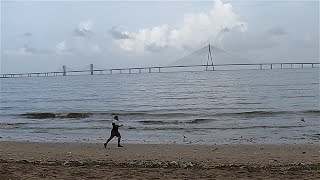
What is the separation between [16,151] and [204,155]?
6.90m

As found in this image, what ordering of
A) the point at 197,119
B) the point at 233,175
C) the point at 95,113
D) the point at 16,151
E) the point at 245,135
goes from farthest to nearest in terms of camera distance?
the point at 95,113 < the point at 197,119 < the point at 245,135 < the point at 16,151 < the point at 233,175

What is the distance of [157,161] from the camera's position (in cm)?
1256

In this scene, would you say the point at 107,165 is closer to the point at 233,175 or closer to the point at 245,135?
the point at 233,175

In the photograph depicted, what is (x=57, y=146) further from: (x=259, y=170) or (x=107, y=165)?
(x=259, y=170)

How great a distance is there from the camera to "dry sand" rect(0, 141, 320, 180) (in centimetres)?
944

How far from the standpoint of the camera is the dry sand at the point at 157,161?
9438 millimetres

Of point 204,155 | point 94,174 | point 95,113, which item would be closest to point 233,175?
point 94,174

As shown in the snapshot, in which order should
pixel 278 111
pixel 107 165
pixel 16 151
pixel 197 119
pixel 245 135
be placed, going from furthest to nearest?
pixel 278 111 → pixel 197 119 → pixel 245 135 → pixel 16 151 → pixel 107 165

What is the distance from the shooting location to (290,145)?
16.9 metres

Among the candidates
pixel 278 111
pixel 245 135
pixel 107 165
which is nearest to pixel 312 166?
pixel 107 165

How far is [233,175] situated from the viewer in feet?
30.9

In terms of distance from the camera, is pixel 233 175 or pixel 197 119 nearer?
pixel 233 175

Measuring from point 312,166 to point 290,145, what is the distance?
6429 mm

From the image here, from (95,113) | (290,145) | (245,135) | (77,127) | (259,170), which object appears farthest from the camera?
(95,113)
